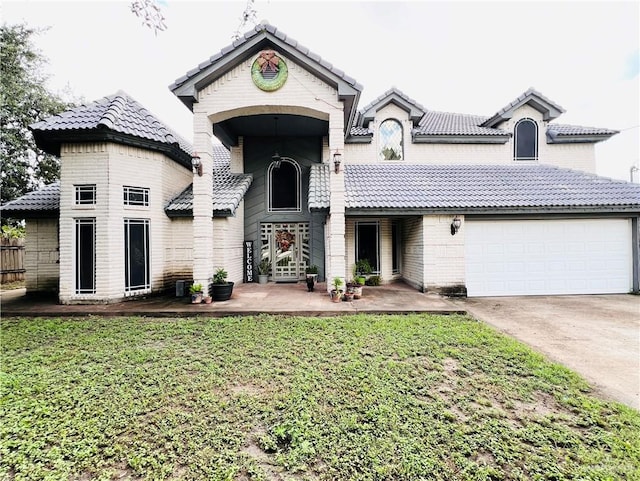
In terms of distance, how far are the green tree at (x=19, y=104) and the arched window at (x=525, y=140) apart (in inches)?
983

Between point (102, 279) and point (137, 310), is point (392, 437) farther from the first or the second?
point (102, 279)

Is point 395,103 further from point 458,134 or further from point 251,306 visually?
point 251,306

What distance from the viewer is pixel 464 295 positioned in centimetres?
894

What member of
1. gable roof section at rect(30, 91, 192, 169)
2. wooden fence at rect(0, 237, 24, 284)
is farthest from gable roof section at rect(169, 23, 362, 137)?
wooden fence at rect(0, 237, 24, 284)

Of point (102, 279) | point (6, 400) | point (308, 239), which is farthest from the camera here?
point (308, 239)

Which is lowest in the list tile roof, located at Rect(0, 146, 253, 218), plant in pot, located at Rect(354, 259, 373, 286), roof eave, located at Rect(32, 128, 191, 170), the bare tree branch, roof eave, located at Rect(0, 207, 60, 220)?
plant in pot, located at Rect(354, 259, 373, 286)

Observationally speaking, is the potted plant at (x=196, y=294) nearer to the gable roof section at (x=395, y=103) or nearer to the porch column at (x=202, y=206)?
the porch column at (x=202, y=206)

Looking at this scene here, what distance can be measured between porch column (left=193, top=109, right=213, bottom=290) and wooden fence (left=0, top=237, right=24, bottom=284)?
10.6m

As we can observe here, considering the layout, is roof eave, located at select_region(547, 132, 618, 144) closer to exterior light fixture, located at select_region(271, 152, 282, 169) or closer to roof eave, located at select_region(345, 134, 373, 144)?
roof eave, located at select_region(345, 134, 373, 144)

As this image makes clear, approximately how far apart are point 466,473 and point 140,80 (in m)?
13.5

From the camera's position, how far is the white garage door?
9.12 meters

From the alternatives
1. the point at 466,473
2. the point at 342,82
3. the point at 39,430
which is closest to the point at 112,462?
the point at 39,430

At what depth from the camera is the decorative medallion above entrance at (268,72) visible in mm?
7891

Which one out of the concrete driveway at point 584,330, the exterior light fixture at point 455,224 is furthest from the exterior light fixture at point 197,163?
the concrete driveway at point 584,330
